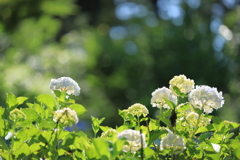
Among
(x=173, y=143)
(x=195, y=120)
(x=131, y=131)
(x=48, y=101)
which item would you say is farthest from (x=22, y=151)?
(x=195, y=120)

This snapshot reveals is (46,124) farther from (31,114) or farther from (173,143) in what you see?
(173,143)

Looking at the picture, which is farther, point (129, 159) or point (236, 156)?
point (236, 156)

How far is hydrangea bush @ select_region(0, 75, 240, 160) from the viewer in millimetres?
1032

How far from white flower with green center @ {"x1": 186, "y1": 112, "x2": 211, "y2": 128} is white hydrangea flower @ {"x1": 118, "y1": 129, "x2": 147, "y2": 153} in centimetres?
25

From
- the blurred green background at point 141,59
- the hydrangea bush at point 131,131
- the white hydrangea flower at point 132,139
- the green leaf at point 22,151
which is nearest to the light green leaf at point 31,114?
the hydrangea bush at point 131,131

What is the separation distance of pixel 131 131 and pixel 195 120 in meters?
0.30

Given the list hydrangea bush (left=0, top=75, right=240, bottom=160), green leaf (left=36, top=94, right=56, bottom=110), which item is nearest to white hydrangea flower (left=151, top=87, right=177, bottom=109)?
hydrangea bush (left=0, top=75, right=240, bottom=160)

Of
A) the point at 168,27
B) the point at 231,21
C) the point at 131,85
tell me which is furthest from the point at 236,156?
the point at 231,21

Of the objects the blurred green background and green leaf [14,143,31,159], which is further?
the blurred green background

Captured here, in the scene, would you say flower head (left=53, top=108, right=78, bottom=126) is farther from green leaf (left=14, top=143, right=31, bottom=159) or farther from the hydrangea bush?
green leaf (left=14, top=143, right=31, bottom=159)

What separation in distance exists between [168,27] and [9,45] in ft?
11.6

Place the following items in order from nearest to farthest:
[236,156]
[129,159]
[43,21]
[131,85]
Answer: [129,159] → [236,156] → [131,85] → [43,21]

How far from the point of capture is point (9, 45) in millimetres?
8133

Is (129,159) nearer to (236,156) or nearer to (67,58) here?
(236,156)
